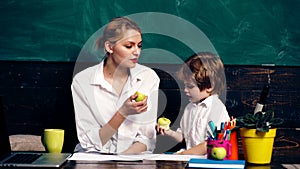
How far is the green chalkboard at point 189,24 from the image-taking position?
3.70 meters

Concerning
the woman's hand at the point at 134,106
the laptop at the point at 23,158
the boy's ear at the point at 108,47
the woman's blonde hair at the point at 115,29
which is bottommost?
the laptop at the point at 23,158

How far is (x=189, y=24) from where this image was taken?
3.70m

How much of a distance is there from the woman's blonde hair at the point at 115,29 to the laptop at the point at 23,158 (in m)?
0.95

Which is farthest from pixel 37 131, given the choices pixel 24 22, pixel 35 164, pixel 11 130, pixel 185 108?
pixel 35 164

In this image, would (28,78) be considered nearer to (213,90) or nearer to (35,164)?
(213,90)

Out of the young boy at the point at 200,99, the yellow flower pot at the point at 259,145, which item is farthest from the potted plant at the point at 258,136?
the young boy at the point at 200,99

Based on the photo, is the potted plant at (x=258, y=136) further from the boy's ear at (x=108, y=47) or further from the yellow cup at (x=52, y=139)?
the boy's ear at (x=108, y=47)

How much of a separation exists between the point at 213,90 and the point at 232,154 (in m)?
0.95

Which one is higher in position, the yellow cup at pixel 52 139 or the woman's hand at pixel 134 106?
the woman's hand at pixel 134 106

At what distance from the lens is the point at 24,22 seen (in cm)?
372

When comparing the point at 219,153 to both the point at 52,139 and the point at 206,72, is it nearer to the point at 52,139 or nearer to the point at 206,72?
the point at 52,139

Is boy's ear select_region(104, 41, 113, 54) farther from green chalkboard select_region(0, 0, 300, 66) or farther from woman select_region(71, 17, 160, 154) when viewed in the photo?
green chalkboard select_region(0, 0, 300, 66)

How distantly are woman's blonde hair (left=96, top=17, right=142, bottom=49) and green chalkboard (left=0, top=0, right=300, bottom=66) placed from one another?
11 centimetres

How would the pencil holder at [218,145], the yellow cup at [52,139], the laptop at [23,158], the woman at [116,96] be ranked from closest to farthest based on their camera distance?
1. the laptop at [23,158]
2. the pencil holder at [218,145]
3. the yellow cup at [52,139]
4. the woman at [116,96]
